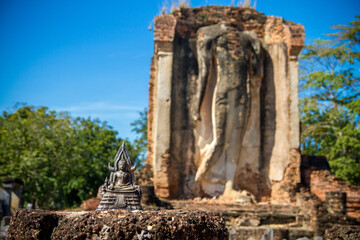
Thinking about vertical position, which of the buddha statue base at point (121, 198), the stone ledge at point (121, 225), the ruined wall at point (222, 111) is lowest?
the stone ledge at point (121, 225)

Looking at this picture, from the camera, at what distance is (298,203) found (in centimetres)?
1288

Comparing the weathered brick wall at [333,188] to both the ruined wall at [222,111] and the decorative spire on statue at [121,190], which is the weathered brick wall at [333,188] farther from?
the decorative spire on statue at [121,190]

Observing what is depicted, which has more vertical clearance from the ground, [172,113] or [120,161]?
[172,113]

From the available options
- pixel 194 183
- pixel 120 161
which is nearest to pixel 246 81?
pixel 194 183

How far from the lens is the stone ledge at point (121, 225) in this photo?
A: 476cm

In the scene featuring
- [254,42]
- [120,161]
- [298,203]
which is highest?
[254,42]

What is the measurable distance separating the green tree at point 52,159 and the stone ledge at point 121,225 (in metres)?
11.5

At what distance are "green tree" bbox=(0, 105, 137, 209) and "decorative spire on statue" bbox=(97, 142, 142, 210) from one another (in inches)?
389

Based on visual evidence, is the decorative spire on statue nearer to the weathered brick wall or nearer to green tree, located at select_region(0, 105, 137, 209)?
the weathered brick wall

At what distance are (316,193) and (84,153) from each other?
10.4 m

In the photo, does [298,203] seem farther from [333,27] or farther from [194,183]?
[333,27]

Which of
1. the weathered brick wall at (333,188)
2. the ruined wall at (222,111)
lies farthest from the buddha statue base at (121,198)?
the weathered brick wall at (333,188)

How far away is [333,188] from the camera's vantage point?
13.2 m

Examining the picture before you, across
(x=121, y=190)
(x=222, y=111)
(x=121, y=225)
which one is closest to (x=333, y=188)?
(x=222, y=111)
